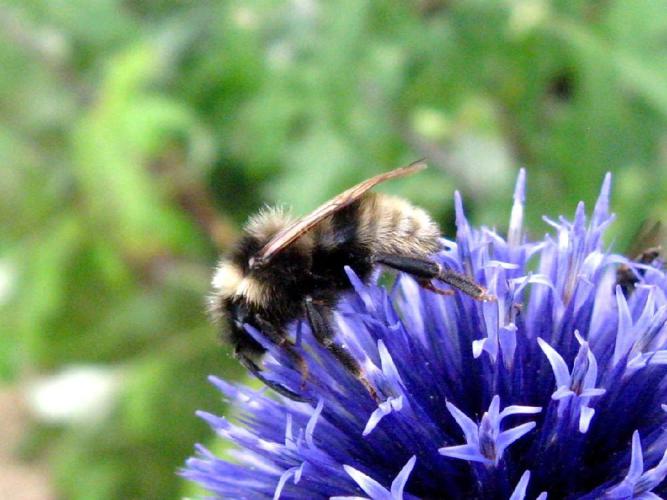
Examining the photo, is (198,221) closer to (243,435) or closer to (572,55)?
(572,55)

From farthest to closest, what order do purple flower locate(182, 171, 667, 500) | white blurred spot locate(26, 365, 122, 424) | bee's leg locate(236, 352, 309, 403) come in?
1. white blurred spot locate(26, 365, 122, 424)
2. bee's leg locate(236, 352, 309, 403)
3. purple flower locate(182, 171, 667, 500)

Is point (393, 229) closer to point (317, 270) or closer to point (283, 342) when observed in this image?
point (317, 270)

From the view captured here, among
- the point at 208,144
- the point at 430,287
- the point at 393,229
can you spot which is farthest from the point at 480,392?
the point at 208,144

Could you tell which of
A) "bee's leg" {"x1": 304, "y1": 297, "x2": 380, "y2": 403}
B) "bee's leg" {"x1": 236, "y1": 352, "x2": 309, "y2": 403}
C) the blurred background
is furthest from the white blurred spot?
"bee's leg" {"x1": 304, "y1": 297, "x2": 380, "y2": 403}

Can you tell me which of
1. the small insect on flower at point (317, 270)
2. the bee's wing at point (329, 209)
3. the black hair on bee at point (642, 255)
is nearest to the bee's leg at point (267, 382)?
the small insect on flower at point (317, 270)

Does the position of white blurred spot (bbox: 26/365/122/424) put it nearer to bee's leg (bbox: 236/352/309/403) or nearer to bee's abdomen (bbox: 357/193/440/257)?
bee's leg (bbox: 236/352/309/403)

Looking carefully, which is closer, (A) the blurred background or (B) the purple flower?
(B) the purple flower

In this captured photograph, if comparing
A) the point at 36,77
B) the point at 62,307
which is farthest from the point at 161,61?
the point at 62,307

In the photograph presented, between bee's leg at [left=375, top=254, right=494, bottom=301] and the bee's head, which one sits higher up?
the bee's head
